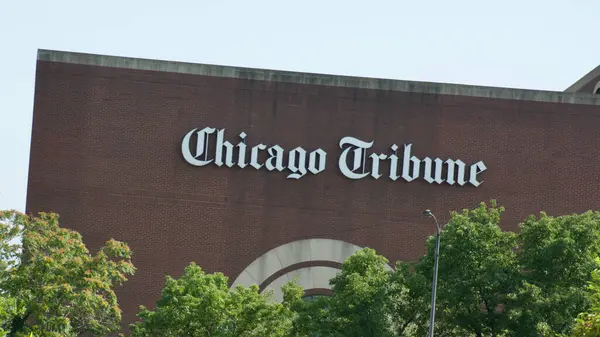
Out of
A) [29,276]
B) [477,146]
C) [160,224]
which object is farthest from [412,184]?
[29,276]

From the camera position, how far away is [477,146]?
57.3 m

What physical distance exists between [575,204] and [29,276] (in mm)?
21980

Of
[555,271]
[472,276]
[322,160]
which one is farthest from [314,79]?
[555,271]

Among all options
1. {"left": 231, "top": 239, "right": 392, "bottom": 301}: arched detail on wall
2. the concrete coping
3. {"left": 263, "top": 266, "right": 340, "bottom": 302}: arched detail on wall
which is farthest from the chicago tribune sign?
{"left": 263, "top": 266, "right": 340, "bottom": 302}: arched detail on wall

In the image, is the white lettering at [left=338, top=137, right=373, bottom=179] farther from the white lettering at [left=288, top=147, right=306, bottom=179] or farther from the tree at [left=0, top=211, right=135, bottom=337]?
the tree at [left=0, top=211, right=135, bottom=337]

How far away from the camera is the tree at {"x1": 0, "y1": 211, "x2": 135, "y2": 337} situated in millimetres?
48875

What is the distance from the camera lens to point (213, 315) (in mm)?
48500

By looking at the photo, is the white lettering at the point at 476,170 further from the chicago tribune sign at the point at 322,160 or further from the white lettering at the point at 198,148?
the white lettering at the point at 198,148

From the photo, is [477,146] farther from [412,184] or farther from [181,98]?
[181,98]

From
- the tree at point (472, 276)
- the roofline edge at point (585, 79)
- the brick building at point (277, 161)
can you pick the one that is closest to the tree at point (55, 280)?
the brick building at point (277, 161)

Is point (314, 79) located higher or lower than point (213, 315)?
higher

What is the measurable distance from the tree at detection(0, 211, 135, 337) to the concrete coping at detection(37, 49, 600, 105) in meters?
7.59

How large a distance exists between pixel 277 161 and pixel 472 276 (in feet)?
43.5

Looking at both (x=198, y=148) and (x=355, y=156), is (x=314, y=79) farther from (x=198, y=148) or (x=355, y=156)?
(x=198, y=148)
